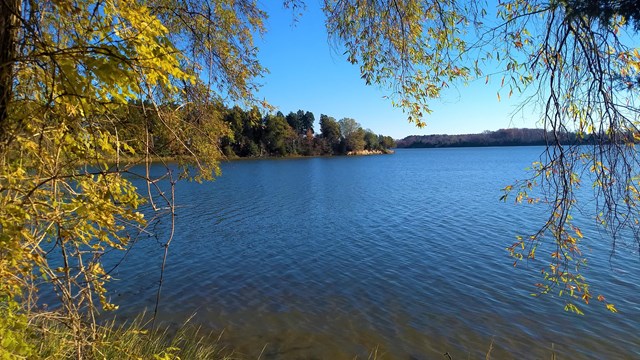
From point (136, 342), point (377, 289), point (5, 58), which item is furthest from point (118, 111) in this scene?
point (377, 289)

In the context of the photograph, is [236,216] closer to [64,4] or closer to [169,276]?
[169,276]

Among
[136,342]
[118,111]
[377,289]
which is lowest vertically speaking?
[377,289]

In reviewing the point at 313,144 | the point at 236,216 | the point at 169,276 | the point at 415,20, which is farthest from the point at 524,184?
the point at 313,144

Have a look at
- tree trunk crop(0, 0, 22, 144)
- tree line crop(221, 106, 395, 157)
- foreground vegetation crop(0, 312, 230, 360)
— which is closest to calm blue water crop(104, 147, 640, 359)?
foreground vegetation crop(0, 312, 230, 360)

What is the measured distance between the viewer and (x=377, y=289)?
1097cm

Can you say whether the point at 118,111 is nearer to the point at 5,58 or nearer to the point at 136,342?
the point at 5,58

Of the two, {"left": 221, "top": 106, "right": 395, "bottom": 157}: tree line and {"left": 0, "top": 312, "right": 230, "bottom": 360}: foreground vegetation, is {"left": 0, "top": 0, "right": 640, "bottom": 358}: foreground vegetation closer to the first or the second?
{"left": 0, "top": 312, "right": 230, "bottom": 360}: foreground vegetation

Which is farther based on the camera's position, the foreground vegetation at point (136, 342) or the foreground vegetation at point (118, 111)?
the foreground vegetation at point (136, 342)

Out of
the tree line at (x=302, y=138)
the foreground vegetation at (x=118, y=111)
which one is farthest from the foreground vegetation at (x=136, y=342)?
the tree line at (x=302, y=138)

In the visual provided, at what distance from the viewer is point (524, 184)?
15.7ft

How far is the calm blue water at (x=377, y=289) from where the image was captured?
820 cm

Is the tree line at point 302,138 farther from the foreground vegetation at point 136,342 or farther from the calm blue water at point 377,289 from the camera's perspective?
the foreground vegetation at point 136,342

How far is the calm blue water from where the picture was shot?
26.9ft

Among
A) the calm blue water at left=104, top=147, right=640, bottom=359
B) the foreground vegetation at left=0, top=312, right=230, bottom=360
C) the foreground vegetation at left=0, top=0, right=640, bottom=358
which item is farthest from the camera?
the calm blue water at left=104, top=147, right=640, bottom=359
